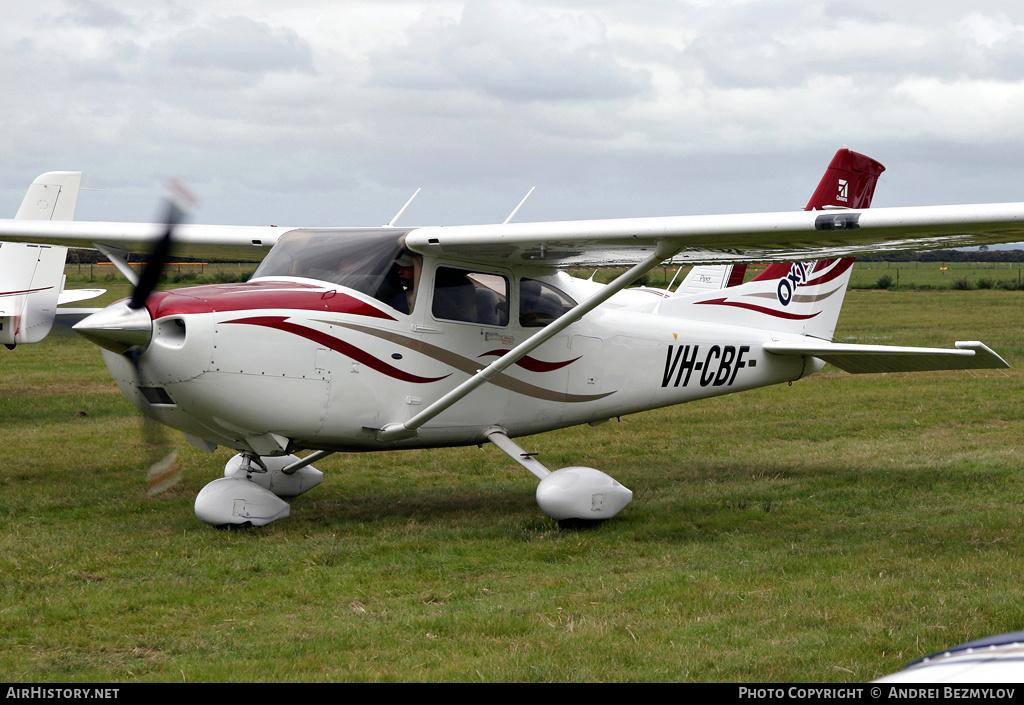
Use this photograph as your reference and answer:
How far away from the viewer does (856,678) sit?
4371 millimetres

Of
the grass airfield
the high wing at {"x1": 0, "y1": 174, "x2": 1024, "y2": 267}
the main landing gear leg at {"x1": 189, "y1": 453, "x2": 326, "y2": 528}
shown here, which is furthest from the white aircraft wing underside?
the grass airfield

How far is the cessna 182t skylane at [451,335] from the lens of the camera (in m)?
6.77

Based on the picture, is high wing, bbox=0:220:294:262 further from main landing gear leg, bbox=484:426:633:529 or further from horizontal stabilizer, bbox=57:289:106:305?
horizontal stabilizer, bbox=57:289:106:305

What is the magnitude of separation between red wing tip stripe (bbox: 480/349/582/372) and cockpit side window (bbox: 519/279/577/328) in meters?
0.28

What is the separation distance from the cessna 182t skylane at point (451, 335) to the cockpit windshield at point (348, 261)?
0.02 meters

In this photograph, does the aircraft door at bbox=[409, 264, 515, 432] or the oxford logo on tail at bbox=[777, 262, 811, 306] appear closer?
the aircraft door at bbox=[409, 264, 515, 432]

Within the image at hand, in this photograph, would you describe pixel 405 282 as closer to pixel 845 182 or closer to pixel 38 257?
pixel 845 182

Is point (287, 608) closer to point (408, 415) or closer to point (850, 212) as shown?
point (408, 415)

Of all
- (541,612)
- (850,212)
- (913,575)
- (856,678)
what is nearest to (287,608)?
(541,612)

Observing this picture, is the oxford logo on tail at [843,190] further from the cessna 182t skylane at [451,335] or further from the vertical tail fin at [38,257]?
the vertical tail fin at [38,257]

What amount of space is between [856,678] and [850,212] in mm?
3296

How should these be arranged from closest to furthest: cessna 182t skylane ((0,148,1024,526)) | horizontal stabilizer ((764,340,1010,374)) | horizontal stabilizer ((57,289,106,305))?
cessna 182t skylane ((0,148,1024,526)), horizontal stabilizer ((764,340,1010,374)), horizontal stabilizer ((57,289,106,305))

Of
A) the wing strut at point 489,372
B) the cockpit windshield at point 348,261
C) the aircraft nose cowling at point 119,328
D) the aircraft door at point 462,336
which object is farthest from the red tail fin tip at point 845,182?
the aircraft nose cowling at point 119,328

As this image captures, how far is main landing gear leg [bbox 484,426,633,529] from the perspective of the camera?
7441 mm
